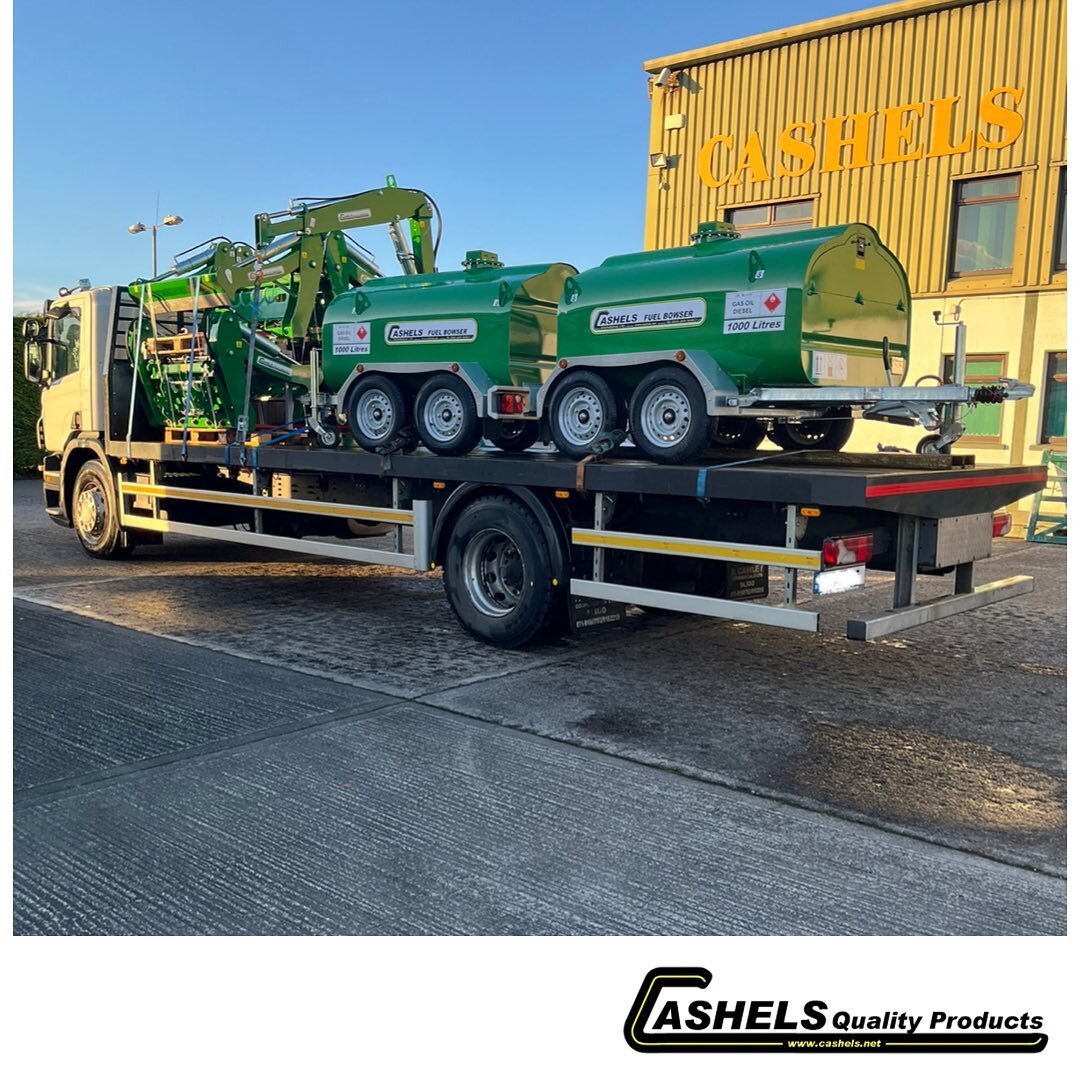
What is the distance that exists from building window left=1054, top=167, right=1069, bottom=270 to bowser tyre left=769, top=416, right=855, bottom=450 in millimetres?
10208

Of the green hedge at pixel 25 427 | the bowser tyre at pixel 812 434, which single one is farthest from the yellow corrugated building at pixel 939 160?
the green hedge at pixel 25 427

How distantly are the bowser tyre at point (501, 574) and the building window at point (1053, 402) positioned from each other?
11531 mm

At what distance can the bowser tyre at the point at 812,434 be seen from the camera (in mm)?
7520

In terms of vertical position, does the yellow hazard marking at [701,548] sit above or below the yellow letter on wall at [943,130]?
below

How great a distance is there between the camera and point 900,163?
54.5 ft

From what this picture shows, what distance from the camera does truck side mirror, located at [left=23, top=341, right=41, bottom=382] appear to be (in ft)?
38.4

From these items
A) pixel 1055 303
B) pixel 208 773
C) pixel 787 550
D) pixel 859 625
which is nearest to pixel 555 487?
pixel 787 550

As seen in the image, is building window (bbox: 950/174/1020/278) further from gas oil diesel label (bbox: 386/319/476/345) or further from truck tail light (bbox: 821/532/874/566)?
truck tail light (bbox: 821/532/874/566)

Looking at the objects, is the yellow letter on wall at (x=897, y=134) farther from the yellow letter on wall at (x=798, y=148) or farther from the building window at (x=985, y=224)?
the yellow letter on wall at (x=798, y=148)

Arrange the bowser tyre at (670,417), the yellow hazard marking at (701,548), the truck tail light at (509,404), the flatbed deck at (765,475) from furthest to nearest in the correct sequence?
the truck tail light at (509,404)
the bowser tyre at (670,417)
the yellow hazard marking at (701,548)
the flatbed deck at (765,475)
